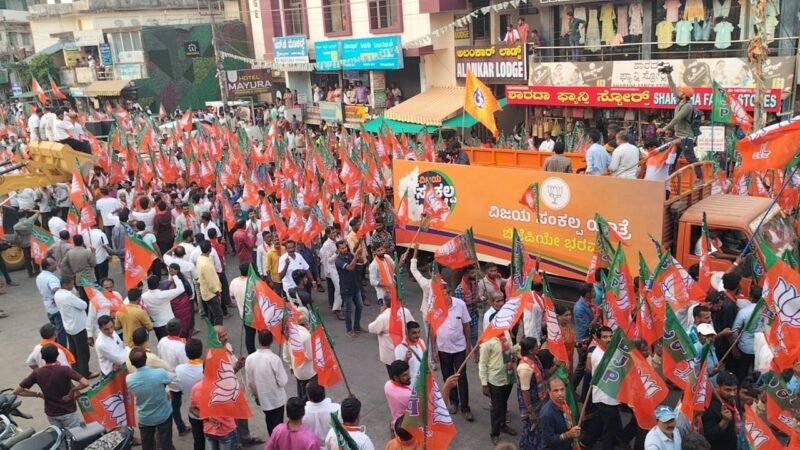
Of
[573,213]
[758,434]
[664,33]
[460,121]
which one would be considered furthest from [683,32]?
[758,434]

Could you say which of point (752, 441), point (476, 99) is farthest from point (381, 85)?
point (752, 441)

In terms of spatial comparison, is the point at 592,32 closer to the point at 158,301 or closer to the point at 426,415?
the point at 158,301

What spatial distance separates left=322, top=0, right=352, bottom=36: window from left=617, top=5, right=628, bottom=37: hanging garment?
458 inches

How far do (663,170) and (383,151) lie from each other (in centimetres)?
810

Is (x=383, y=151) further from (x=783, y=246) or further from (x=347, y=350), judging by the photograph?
(x=783, y=246)

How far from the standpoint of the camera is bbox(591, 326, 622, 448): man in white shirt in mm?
5989

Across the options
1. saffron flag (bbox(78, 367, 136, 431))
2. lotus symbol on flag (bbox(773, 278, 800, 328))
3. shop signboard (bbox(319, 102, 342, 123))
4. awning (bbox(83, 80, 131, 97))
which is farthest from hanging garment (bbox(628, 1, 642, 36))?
awning (bbox(83, 80, 131, 97))

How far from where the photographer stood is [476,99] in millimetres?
14680

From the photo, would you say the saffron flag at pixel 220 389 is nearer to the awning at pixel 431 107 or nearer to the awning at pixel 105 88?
the awning at pixel 431 107

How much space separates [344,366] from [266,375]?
114 inches

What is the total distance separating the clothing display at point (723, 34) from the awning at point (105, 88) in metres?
31.1

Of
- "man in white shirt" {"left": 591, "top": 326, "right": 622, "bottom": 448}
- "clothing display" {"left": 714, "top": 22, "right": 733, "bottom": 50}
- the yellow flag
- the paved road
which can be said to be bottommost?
the paved road

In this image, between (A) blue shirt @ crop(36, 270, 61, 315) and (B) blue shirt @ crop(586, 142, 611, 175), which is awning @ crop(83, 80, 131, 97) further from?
(B) blue shirt @ crop(586, 142, 611, 175)

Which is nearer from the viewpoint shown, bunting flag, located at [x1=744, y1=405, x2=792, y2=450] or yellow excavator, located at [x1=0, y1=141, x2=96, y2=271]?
→ bunting flag, located at [x1=744, y1=405, x2=792, y2=450]
